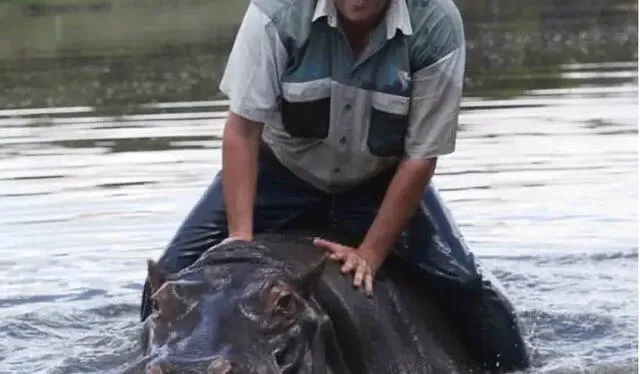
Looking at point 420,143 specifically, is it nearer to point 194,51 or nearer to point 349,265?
point 349,265

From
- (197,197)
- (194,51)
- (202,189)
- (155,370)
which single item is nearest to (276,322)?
(155,370)

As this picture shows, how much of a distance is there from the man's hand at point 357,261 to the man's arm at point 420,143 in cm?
1

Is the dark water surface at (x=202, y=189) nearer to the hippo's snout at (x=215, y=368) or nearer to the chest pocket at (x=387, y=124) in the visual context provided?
the chest pocket at (x=387, y=124)

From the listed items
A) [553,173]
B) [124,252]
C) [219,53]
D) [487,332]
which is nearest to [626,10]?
[219,53]

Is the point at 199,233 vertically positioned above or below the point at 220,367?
below

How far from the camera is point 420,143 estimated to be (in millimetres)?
6207

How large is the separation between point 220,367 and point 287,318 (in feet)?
2.09

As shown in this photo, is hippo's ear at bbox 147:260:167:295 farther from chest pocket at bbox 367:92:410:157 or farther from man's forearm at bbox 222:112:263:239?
chest pocket at bbox 367:92:410:157

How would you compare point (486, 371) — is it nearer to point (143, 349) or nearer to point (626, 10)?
point (143, 349)

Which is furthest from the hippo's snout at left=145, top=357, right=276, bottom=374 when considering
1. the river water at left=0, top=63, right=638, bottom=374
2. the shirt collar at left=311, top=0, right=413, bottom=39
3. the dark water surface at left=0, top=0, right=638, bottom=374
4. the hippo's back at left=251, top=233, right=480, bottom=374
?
the river water at left=0, top=63, right=638, bottom=374

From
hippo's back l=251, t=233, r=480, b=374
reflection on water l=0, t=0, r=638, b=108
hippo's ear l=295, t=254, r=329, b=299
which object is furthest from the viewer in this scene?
reflection on water l=0, t=0, r=638, b=108

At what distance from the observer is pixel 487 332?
22.3ft

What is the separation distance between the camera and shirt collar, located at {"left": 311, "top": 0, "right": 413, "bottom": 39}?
6074 millimetres

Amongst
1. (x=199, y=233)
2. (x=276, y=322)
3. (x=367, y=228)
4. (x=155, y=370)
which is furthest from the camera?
(x=199, y=233)
